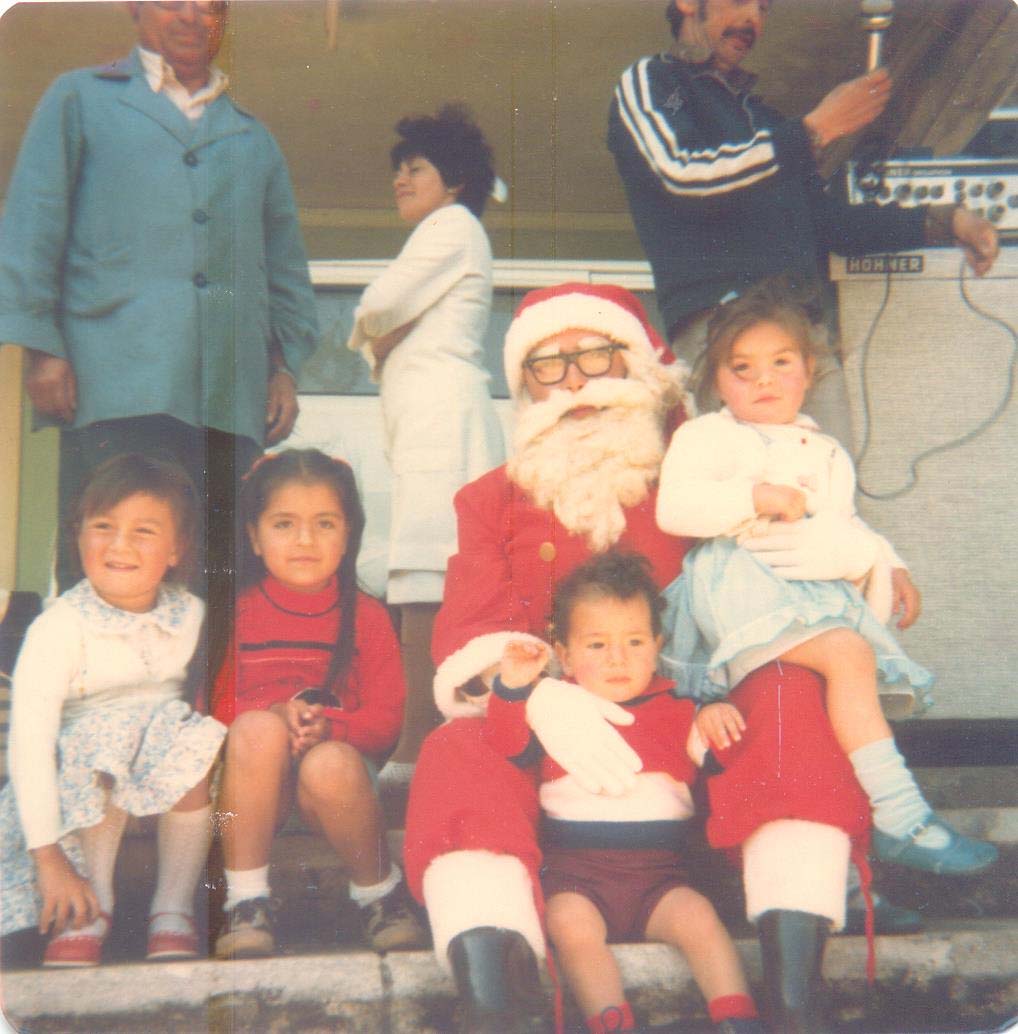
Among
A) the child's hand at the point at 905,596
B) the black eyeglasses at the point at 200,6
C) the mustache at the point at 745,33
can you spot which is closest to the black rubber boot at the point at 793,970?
the child's hand at the point at 905,596

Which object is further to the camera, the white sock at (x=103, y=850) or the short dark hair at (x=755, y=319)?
the short dark hair at (x=755, y=319)

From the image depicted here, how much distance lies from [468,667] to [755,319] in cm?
93

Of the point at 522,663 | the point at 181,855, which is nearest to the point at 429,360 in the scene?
the point at 522,663

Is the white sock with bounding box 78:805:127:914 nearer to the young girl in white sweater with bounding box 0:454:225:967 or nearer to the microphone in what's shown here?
the young girl in white sweater with bounding box 0:454:225:967

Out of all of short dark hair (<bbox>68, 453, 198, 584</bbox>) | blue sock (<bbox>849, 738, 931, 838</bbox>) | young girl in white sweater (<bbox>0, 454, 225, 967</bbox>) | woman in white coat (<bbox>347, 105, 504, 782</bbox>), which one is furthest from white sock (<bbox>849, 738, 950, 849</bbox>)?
short dark hair (<bbox>68, 453, 198, 584</bbox>)

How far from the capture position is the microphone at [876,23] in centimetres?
273

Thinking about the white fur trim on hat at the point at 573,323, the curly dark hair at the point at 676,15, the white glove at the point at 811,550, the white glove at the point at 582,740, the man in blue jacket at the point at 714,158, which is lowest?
the white glove at the point at 582,740

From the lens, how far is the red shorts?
2.28 metres

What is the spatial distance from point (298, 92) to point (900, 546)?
179cm

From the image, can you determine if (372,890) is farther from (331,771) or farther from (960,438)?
(960,438)

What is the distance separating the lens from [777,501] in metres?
2.41

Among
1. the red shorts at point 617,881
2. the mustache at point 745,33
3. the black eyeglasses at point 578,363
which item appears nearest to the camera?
the red shorts at point 617,881

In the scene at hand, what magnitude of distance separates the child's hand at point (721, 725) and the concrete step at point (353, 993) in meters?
0.39

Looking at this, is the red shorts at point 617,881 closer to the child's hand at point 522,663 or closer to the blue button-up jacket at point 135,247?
the child's hand at point 522,663
